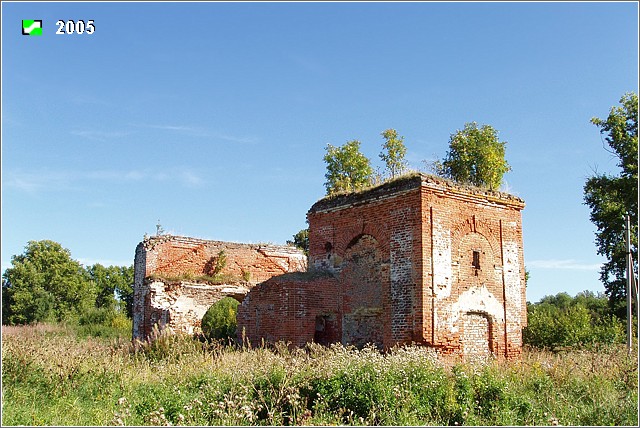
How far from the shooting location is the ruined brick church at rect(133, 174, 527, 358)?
13.8m

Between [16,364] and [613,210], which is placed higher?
[613,210]

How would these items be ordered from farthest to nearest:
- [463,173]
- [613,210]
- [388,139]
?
1. [388,139]
2. [463,173]
3. [613,210]

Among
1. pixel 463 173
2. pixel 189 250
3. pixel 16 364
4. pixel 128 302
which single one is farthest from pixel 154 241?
pixel 128 302

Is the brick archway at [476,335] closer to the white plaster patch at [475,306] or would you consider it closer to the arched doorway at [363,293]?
the white plaster patch at [475,306]

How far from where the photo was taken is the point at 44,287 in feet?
136

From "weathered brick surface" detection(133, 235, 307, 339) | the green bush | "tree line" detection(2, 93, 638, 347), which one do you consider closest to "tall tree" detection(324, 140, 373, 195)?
"tree line" detection(2, 93, 638, 347)

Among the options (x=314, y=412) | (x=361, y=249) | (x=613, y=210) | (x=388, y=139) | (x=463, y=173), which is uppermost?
(x=388, y=139)

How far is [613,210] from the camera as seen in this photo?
76.5 feet

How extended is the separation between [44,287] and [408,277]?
34.6 meters

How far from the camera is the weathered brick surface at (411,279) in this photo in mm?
13820

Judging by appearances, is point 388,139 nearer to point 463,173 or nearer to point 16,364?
point 463,173

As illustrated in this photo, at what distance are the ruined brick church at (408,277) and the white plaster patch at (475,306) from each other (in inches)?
0.9

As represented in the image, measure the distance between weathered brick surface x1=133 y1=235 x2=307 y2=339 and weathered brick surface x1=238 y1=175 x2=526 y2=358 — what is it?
714 cm

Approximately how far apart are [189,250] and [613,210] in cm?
1673
